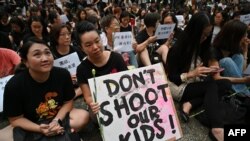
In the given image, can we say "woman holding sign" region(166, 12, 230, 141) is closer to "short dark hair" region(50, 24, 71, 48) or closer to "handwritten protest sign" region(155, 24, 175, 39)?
"handwritten protest sign" region(155, 24, 175, 39)

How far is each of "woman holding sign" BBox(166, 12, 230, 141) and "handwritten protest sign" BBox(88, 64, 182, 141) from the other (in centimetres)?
75

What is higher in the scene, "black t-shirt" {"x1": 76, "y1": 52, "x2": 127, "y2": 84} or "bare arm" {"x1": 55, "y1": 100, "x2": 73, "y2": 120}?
"black t-shirt" {"x1": 76, "y1": 52, "x2": 127, "y2": 84}

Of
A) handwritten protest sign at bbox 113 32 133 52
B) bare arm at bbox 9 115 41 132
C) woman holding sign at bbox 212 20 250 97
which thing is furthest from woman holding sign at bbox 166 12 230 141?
bare arm at bbox 9 115 41 132

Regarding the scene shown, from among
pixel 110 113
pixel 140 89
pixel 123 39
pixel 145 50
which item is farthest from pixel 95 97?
pixel 145 50

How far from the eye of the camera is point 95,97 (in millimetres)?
2471

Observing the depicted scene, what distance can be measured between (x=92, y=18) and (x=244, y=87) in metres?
2.94

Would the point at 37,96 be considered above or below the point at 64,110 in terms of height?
above

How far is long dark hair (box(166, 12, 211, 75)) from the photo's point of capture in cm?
335

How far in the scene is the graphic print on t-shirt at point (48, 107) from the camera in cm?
259

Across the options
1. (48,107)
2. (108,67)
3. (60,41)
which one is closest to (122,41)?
(60,41)

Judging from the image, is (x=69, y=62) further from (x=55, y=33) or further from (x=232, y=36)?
(x=232, y=36)

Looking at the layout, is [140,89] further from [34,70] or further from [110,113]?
[34,70]

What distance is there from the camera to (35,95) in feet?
8.33

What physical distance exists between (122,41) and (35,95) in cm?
215
